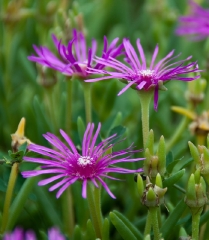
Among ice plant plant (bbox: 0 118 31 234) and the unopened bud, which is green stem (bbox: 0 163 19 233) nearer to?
ice plant plant (bbox: 0 118 31 234)

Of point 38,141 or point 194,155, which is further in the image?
point 38,141

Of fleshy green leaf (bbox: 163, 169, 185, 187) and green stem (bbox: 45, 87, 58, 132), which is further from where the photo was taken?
green stem (bbox: 45, 87, 58, 132)

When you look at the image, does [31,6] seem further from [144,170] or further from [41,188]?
[144,170]

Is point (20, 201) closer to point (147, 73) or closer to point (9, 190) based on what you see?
point (9, 190)

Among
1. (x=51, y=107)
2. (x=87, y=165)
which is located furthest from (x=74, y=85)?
(x=87, y=165)

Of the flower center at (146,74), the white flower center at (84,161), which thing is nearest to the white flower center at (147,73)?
the flower center at (146,74)

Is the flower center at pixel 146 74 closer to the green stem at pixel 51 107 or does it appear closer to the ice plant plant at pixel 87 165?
the ice plant plant at pixel 87 165

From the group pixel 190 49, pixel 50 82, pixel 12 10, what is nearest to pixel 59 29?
pixel 50 82

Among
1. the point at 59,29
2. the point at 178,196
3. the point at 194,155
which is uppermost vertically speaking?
the point at 59,29

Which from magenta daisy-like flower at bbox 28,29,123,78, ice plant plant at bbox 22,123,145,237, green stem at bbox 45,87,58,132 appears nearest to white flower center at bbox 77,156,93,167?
ice plant plant at bbox 22,123,145,237
